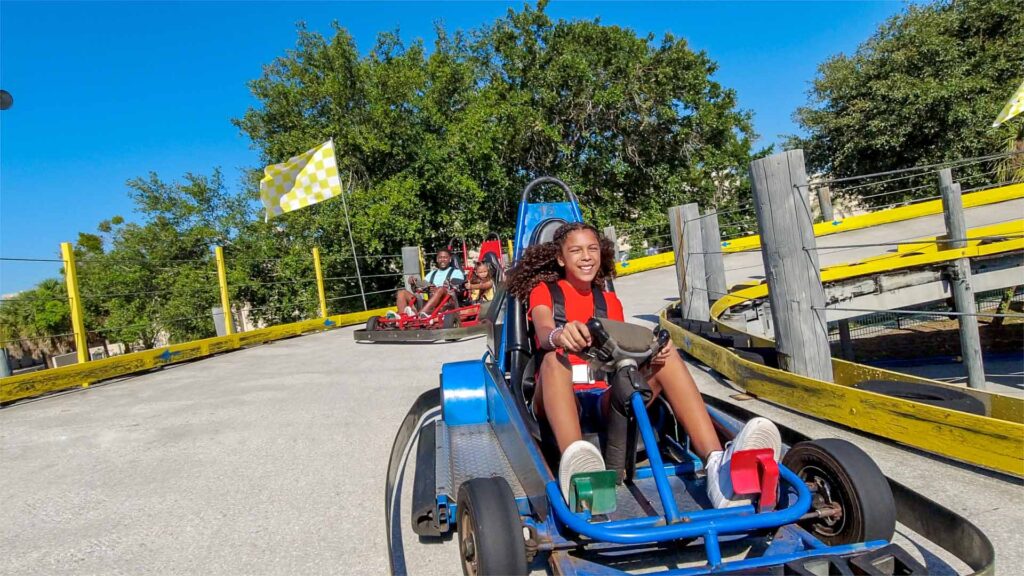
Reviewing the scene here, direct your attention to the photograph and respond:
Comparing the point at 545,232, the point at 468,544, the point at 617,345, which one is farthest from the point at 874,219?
the point at 468,544

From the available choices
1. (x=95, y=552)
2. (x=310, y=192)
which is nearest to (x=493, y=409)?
(x=95, y=552)

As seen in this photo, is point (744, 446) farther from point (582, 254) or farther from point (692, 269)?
point (692, 269)

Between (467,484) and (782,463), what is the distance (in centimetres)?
118

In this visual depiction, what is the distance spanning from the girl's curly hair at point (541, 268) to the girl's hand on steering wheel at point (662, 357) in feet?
2.56

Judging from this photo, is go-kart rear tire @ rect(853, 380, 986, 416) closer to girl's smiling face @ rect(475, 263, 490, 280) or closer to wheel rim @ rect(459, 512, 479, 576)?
wheel rim @ rect(459, 512, 479, 576)

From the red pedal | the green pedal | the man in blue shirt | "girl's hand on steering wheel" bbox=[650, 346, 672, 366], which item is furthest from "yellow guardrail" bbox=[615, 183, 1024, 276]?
the green pedal

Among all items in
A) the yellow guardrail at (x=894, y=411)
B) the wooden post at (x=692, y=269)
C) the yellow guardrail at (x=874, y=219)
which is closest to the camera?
the yellow guardrail at (x=894, y=411)

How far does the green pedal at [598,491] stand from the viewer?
1.96 metres

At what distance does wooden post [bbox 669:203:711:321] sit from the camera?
7148 millimetres

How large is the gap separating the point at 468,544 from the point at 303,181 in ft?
40.3

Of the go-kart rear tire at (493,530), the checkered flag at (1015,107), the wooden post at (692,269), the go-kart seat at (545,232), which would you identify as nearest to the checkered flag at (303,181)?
the wooden post at (692,269)

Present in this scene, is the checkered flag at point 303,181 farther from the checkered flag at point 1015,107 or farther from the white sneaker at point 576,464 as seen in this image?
the white sneaker at point 576,464

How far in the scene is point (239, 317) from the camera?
20.8 metres

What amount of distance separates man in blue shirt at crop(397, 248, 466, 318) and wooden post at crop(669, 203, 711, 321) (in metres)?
3.69
